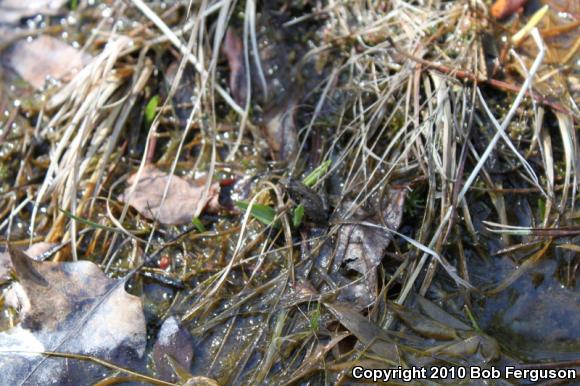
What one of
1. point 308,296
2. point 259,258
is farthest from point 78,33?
point 308,296

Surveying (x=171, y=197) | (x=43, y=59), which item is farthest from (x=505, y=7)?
(x=43, y=59)

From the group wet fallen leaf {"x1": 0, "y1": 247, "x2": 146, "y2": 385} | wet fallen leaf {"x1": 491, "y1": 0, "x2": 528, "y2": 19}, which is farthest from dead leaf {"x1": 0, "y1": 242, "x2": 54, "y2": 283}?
wet fallen leaf {"x1": 491, "y1": 0, "x2": 528, "y2": 19}

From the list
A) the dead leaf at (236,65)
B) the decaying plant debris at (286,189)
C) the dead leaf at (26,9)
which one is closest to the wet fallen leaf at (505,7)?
the decaying plant debris at (286,189)

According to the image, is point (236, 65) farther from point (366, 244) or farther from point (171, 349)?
point (171, 349)

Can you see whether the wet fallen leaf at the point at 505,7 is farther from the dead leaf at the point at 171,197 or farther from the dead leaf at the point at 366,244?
the dead leaf at the point at 171,197

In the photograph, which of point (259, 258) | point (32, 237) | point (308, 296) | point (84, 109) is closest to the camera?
point (308, 296)

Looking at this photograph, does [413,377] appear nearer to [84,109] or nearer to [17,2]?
[84,109]

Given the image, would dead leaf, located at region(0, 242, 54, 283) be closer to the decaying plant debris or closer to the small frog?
the decaying plant debris
